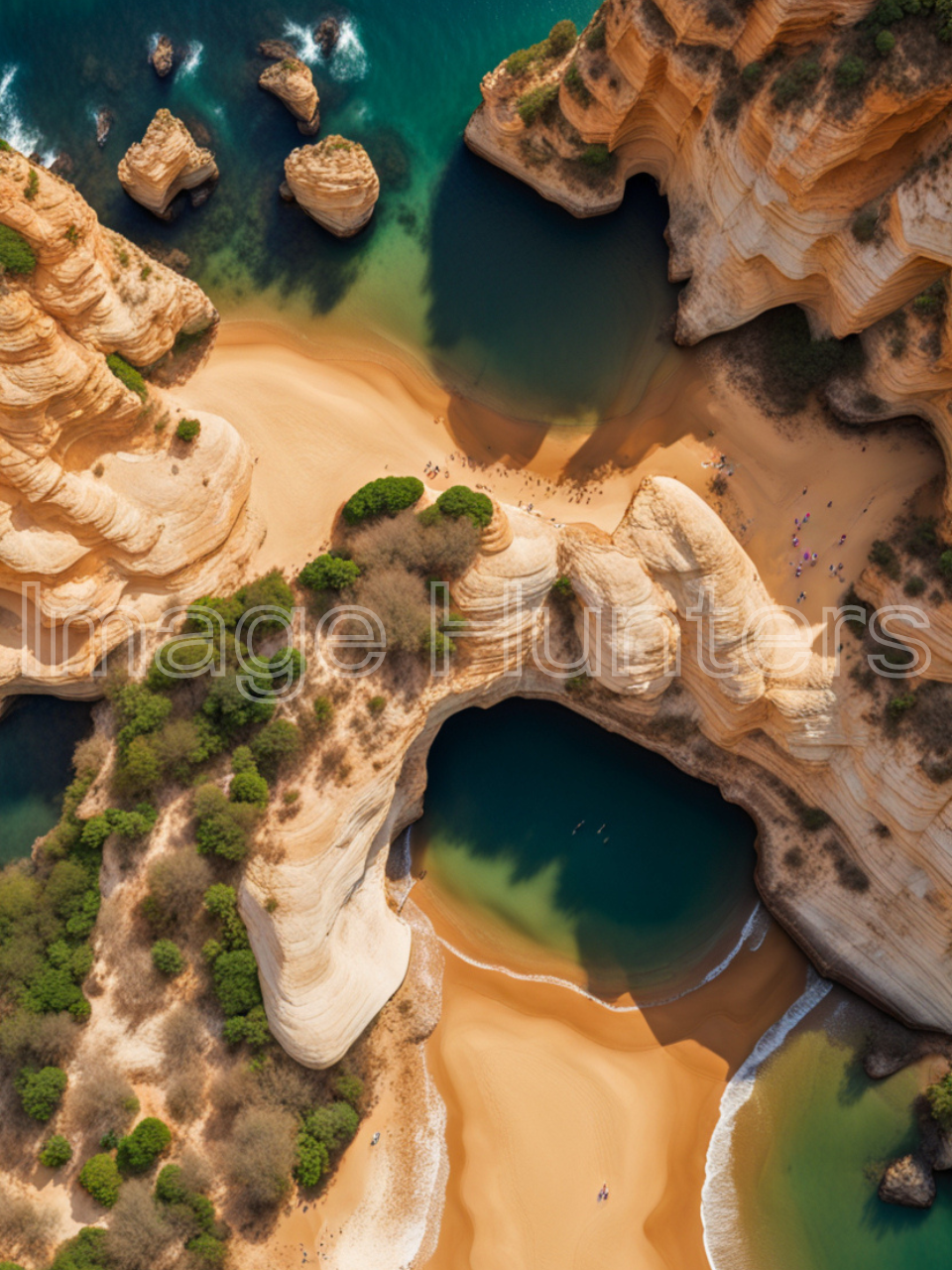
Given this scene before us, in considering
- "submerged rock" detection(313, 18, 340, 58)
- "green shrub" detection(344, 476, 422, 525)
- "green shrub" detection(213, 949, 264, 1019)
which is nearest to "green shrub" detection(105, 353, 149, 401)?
"green shrub" detection(344, 476, 422, 525)

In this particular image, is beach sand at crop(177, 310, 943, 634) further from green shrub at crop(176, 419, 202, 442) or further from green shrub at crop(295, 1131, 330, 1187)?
green shrub at crop(295, 1131, 330, 1187)

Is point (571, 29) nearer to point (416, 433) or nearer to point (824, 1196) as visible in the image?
point (416, 433)

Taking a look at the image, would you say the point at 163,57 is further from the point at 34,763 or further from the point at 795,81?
the point at 34,763

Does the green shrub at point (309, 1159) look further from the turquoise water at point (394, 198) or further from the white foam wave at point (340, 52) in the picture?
the white foam wave at point (340, 52)

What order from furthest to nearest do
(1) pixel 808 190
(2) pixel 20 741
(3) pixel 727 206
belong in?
(2) pixel 20 741
(3) pixel 727 206
(1) pixel 808 190

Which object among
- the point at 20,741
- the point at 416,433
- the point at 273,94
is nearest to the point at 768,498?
the point at 416,433

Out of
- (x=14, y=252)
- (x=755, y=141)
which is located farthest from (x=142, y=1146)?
(x=755, y=141)
